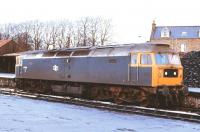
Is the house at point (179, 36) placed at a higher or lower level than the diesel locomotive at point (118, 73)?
higher

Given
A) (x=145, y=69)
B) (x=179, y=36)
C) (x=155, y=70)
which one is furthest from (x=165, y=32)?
(x=155, y=70)

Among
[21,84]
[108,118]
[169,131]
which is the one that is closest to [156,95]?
[108,118]

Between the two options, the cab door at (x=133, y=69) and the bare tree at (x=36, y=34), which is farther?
the bare tree at (x=36, y=34)

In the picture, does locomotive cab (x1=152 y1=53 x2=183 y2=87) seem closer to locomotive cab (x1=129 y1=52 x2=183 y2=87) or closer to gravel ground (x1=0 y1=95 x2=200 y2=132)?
locomotive cab (x1=129 y1=52 x2=183 y2=87)

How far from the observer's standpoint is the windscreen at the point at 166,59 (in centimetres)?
1855

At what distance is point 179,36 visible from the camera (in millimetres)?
70688

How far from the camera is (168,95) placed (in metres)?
18.4

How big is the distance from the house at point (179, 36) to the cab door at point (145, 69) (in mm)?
51011

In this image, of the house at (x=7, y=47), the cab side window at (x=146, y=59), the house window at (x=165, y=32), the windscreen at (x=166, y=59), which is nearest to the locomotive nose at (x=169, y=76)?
the windscreen at (x=166, y=59)

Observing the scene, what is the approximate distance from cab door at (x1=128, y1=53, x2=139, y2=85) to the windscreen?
102cm

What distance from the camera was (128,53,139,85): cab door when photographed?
61.9 feet

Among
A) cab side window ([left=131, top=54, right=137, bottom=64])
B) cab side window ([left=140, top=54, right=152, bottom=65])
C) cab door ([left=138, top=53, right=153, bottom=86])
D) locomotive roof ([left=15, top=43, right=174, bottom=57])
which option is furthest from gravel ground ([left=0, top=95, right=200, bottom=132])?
locomotive roof ([left=15, top=43, right=174, bottom=57])

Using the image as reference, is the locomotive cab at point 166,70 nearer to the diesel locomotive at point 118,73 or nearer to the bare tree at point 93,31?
the diesel locomotive at point 118,73

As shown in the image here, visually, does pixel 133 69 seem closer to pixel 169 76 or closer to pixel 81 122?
pixel 169 76
